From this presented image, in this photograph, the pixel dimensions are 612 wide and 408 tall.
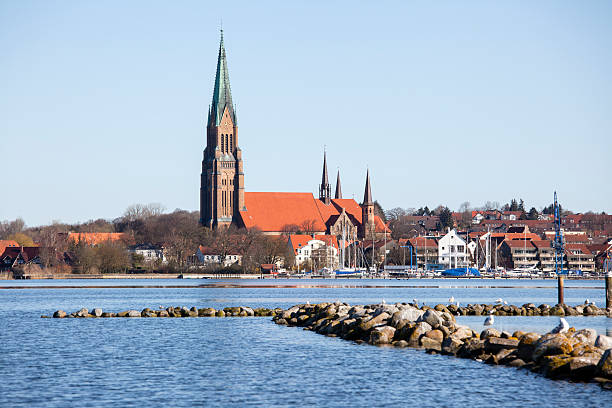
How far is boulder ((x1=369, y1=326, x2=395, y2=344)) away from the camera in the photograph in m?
35.9

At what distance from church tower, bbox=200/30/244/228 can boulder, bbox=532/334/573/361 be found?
13193cm

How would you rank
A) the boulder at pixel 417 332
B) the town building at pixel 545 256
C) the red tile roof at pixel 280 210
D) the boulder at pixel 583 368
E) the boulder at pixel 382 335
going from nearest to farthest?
the boulder at pixel 583 368, the boulder at pixel 417 332, the boulder at pixel 382 335, the town building at pixel 545 256, the red tile roof at pixel 280 210

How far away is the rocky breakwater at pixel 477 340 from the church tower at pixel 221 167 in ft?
378

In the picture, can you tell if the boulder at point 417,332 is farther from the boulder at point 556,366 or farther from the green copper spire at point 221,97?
the green copper spire at point 221,97

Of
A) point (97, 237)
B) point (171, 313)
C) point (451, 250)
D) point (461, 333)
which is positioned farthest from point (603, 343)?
point (451, 250)

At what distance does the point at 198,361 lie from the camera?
31.4 m

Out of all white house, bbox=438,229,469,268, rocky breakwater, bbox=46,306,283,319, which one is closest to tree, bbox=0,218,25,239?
white house, bbox=438,229,469,268

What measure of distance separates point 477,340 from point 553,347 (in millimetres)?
3937

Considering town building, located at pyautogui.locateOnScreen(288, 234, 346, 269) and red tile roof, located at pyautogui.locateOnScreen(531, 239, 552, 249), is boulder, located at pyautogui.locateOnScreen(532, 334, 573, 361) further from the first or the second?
red tile roof, located at pyautogui.locateOnScreen(531, 239, 552, 249)

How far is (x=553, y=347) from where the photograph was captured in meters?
27.6

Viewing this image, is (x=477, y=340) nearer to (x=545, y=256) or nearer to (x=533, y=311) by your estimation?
(x=533, y=311)

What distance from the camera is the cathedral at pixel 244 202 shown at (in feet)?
520

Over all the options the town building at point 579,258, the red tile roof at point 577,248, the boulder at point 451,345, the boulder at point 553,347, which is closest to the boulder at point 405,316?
the boulder at point 451,345

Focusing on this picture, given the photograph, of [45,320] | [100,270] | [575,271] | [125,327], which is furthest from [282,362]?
[575,271]
